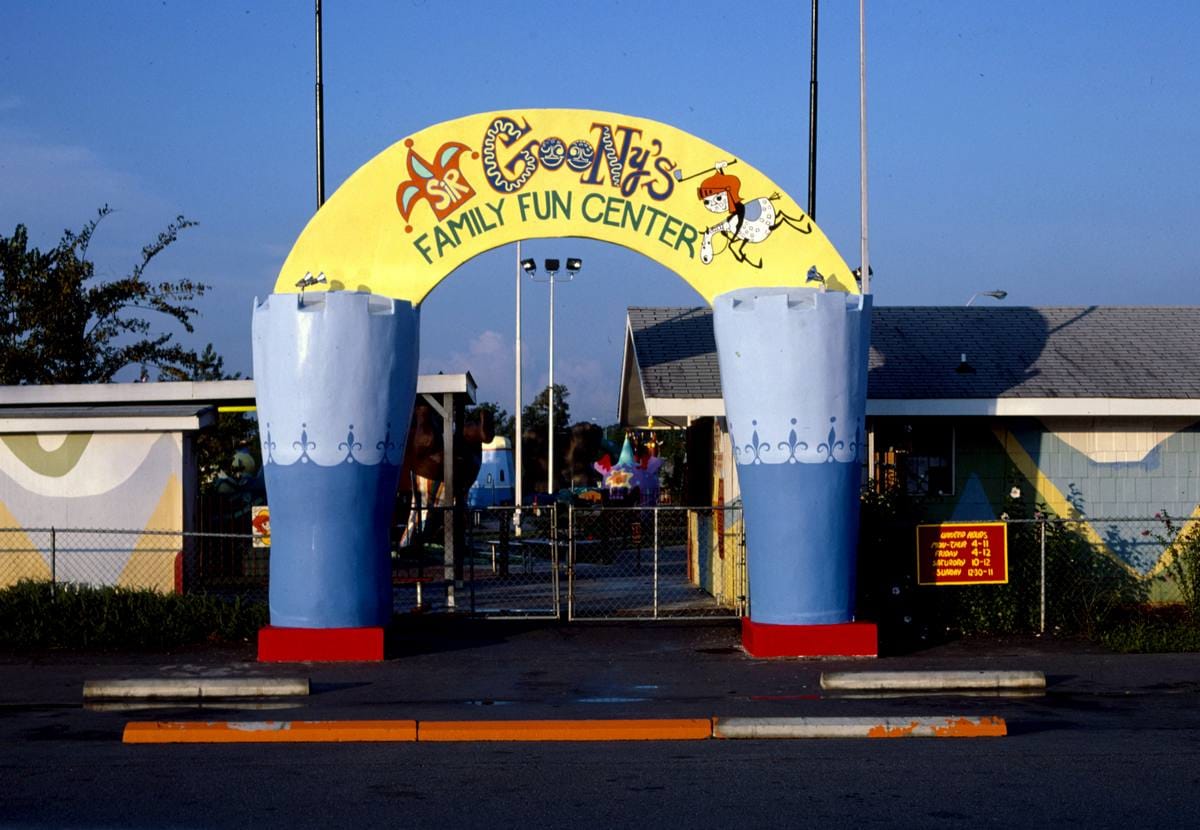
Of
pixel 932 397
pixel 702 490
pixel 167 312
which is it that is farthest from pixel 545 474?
pixel 932 397

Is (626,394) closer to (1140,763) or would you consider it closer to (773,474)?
(773,474)

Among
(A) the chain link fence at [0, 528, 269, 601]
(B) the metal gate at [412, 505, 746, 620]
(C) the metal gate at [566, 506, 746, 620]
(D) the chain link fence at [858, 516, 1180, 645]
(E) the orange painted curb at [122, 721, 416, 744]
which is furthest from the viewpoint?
(A) the chain link fence at [0, 528, 269, 601]

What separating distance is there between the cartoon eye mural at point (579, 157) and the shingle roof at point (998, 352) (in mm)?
3541

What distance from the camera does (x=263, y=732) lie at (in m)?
10.0

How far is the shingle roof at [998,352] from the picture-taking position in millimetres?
17016

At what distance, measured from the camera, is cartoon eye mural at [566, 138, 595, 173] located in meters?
14.1

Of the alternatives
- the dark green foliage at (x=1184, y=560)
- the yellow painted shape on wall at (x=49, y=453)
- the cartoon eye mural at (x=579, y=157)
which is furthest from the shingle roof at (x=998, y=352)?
the yellow painted shape on wall at (x=49, y=453)

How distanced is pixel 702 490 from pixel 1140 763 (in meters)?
12.3

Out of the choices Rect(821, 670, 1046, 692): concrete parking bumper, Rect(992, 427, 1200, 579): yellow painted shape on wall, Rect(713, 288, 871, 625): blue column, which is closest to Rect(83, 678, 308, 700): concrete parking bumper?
Rect(821, 670, 1046, 692): concrete parking bumper

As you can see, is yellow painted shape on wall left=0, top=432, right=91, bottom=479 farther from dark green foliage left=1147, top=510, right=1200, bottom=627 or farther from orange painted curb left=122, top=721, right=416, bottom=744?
dark green foliage left=1147, top=510, right=1200, bottom=627

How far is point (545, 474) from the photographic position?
6122 centimetres

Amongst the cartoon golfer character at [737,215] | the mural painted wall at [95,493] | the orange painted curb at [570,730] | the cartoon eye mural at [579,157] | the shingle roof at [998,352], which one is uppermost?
the cartoon eye mural at [579,157]

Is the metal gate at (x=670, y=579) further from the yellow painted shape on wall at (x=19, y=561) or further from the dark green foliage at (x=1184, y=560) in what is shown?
the yellow painted shape on wall at (x=19, y=561)

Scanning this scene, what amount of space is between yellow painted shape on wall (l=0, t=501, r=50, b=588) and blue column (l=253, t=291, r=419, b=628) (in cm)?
583
